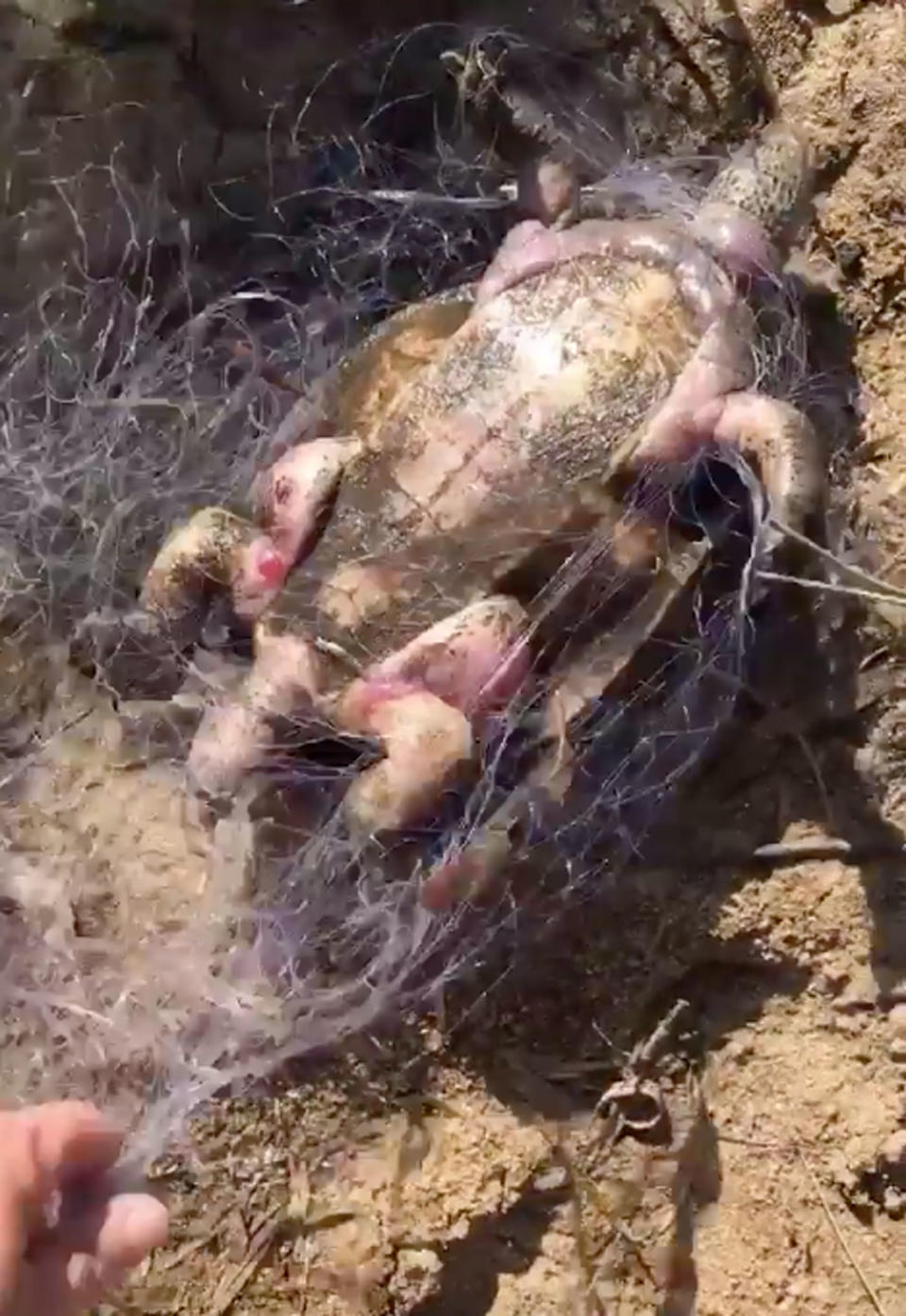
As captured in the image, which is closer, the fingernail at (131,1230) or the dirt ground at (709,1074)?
the fingernail at (131,1230)

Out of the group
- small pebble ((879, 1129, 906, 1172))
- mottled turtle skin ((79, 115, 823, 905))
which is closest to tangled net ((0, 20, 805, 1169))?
mottled turtle skin ((79, 115, 823, 905))

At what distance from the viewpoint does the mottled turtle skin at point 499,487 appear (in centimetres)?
182

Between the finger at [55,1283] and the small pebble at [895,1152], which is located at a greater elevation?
the finger at [55,1283]

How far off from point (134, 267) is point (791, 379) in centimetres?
82

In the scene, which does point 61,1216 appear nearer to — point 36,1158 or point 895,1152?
point 36,1158

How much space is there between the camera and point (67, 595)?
2072 millimetres

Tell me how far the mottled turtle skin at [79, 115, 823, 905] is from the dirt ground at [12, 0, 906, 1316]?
134 mm

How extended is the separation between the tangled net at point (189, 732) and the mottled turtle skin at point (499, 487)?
0.24 feet

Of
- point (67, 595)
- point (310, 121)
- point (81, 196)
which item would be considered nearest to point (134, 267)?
point (81, 196)

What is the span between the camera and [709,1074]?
6.41ft

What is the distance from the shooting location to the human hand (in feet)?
4.58

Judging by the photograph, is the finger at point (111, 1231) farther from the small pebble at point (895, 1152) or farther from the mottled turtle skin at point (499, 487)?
the small pebble at point (895, 1152)

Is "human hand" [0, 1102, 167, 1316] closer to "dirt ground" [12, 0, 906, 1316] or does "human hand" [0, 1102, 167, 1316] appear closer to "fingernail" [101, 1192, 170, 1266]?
"fingernail" [101, 1192, 170, 1266]

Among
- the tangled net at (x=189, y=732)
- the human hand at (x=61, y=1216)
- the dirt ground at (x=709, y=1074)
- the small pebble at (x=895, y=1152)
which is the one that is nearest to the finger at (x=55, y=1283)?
the human hand at (x=61, y=1216)
